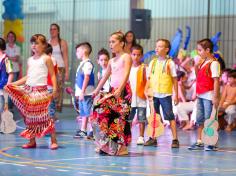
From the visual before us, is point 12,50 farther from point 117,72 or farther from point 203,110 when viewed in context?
point 117,72

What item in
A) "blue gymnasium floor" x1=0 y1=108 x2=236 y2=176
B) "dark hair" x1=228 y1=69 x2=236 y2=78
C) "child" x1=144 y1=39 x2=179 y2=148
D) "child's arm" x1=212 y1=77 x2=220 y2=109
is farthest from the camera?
"dark hair" x1=228 y1=69 x2=236 y2=78

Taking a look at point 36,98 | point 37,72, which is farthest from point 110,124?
point 37,72

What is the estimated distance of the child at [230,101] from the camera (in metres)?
14.5

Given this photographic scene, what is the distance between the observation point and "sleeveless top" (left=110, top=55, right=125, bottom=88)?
996 cm

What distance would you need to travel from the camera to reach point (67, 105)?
65.2 feet

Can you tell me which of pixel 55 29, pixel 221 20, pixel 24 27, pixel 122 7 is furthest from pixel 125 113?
pixel 24 27

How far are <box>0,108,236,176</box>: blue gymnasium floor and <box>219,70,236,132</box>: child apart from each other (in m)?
2.55

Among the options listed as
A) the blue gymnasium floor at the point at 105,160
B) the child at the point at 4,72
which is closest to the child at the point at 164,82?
the blue gymnasium floor at the point at 105,160

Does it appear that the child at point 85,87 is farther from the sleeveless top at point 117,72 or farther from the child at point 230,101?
the child at point 230,101

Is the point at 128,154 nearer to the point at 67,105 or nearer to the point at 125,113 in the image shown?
the point at 125,113

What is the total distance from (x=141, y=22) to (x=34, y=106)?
318 inches

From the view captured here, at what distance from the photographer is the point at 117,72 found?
1001 centimetres

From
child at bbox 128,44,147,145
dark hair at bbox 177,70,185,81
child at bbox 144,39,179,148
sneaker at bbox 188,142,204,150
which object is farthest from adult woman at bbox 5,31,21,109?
sneaker at bbox 188,142,204,150

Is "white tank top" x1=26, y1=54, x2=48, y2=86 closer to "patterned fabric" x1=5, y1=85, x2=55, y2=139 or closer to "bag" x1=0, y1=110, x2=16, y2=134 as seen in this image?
"patterned fabric" x1=5, y1=85, x2=55, y2=139
